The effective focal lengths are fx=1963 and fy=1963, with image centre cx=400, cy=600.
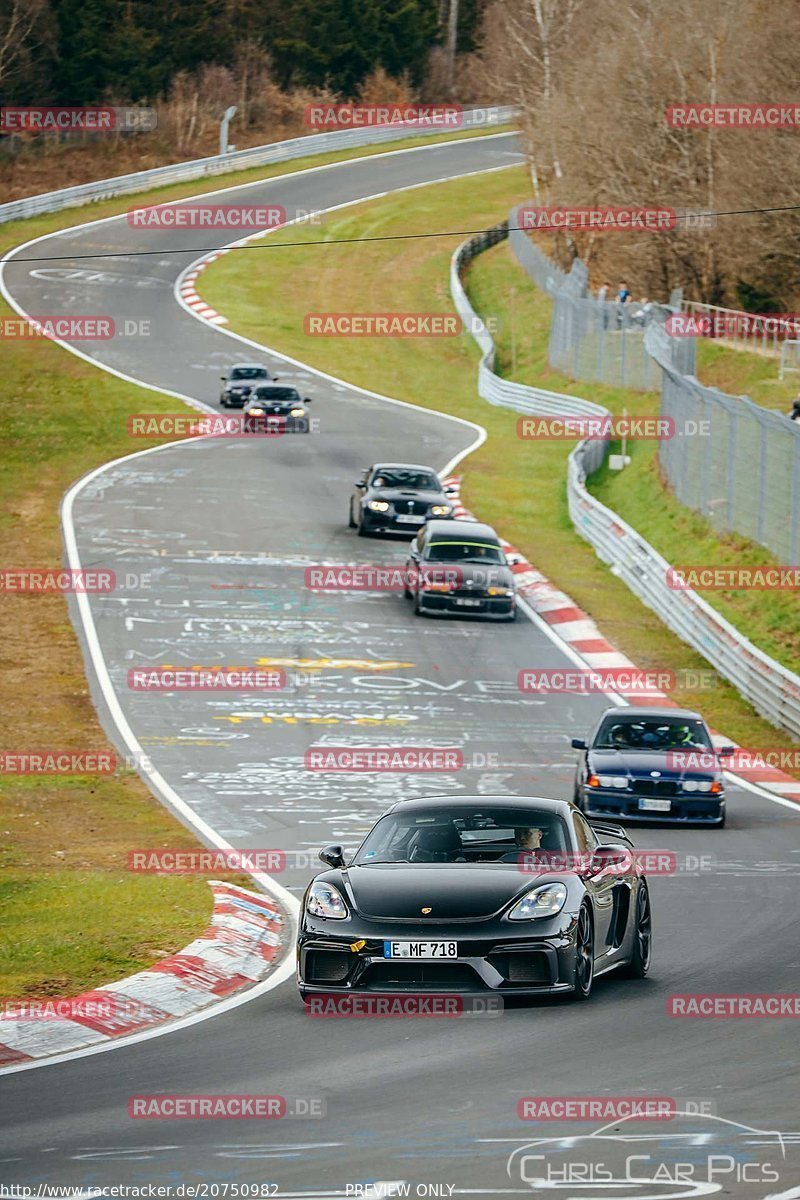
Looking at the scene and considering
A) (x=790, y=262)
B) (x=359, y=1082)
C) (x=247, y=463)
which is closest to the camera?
(x=359, y=1082)

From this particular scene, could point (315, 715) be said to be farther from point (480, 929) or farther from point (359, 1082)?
point (359, 1082)

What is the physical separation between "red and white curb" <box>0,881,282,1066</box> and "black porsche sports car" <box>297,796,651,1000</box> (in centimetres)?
92

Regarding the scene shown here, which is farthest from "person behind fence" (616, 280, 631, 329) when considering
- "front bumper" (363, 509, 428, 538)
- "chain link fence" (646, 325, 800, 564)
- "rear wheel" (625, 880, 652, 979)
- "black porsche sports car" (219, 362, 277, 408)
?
"rear wheel" (625, 880, 652, 979)

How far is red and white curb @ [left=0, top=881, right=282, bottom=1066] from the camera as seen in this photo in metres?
10.2

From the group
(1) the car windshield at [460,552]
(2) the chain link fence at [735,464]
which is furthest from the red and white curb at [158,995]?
(1) the car windshield at [460,552]

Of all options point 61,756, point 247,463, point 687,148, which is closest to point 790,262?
point 687,148

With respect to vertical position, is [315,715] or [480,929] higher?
[480,929]

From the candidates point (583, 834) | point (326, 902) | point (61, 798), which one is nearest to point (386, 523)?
point (61, 798)

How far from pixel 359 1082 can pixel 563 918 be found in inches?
87.0

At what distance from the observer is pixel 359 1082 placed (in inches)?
358

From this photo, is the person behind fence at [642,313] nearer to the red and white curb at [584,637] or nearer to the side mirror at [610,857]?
the red and white curb at [584,637]

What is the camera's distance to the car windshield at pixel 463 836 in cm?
1183

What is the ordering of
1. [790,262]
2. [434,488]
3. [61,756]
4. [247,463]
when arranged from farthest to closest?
[790,262]
[247,463]
[434,488]
[61,756]

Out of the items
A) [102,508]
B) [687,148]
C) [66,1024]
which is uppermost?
[687,148]
